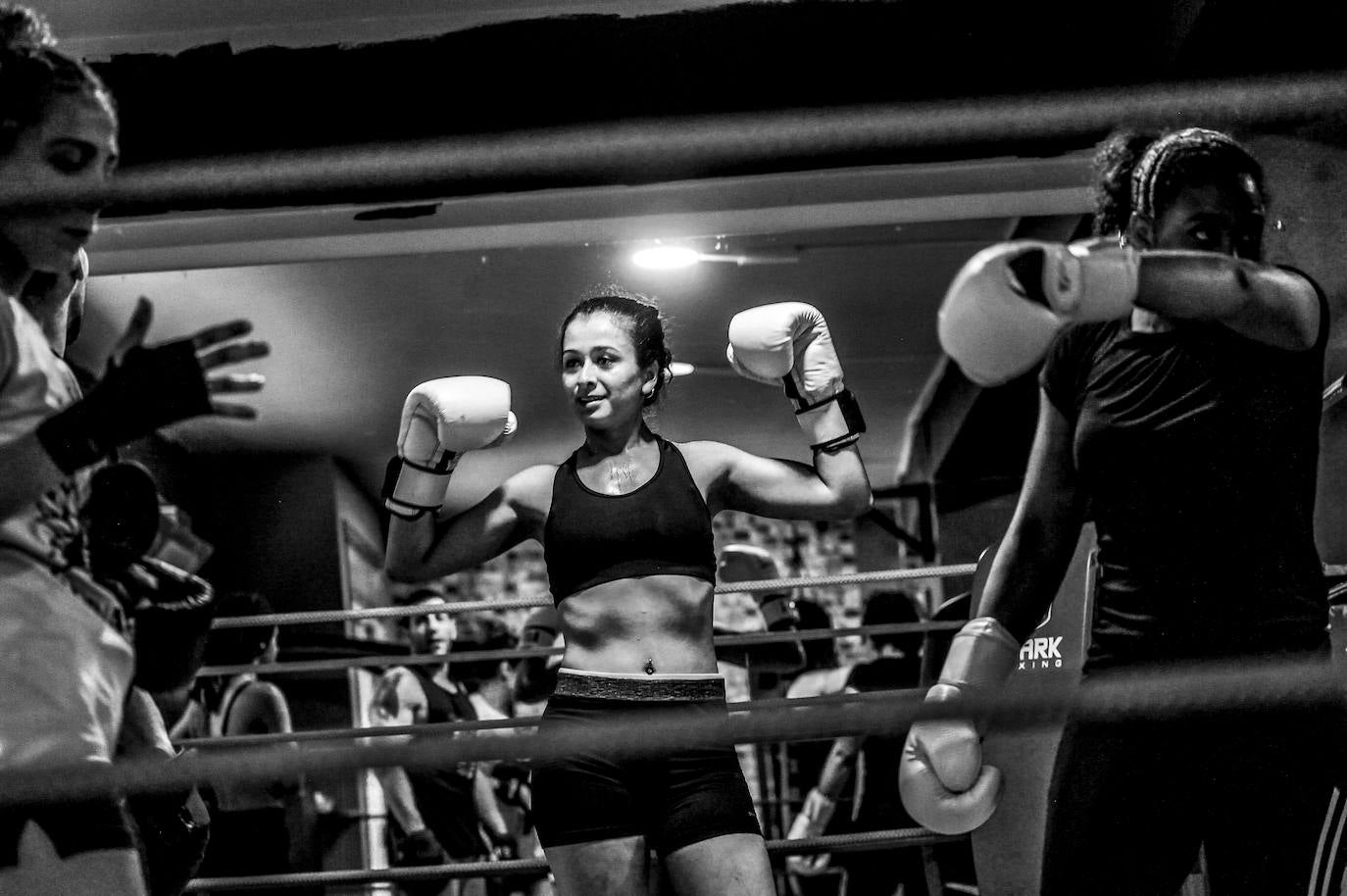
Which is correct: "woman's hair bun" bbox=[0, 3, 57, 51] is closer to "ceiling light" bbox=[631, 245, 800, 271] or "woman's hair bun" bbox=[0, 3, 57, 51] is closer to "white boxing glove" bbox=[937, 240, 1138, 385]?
"white boxing glove" bbox=[937, 240, 1138, 385]

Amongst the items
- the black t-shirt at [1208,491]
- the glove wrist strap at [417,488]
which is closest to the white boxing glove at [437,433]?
the glove wrist strap at [417,488]

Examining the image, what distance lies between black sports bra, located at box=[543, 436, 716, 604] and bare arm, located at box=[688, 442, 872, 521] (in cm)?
8

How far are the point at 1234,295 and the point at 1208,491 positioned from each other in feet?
0.81

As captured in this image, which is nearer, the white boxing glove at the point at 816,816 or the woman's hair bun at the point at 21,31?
the woman's hair bun at the point at 21,31

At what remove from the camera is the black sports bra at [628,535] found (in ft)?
6.15

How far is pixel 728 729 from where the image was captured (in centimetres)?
82

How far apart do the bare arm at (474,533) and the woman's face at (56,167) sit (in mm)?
819

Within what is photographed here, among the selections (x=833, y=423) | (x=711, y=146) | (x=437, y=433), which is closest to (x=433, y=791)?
(x=437, y=433)

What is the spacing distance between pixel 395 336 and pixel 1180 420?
185 inches

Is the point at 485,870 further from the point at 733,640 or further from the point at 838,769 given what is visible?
the point at 838,769

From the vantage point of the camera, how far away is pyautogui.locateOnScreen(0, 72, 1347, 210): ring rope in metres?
0.86

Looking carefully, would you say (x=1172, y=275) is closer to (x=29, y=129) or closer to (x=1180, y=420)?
(x=1180, y=420)

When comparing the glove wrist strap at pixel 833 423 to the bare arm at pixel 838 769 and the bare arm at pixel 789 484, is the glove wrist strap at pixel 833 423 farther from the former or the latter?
the bare arm at pixel 838 769

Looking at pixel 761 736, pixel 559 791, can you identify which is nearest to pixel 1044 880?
pixel 559 791
